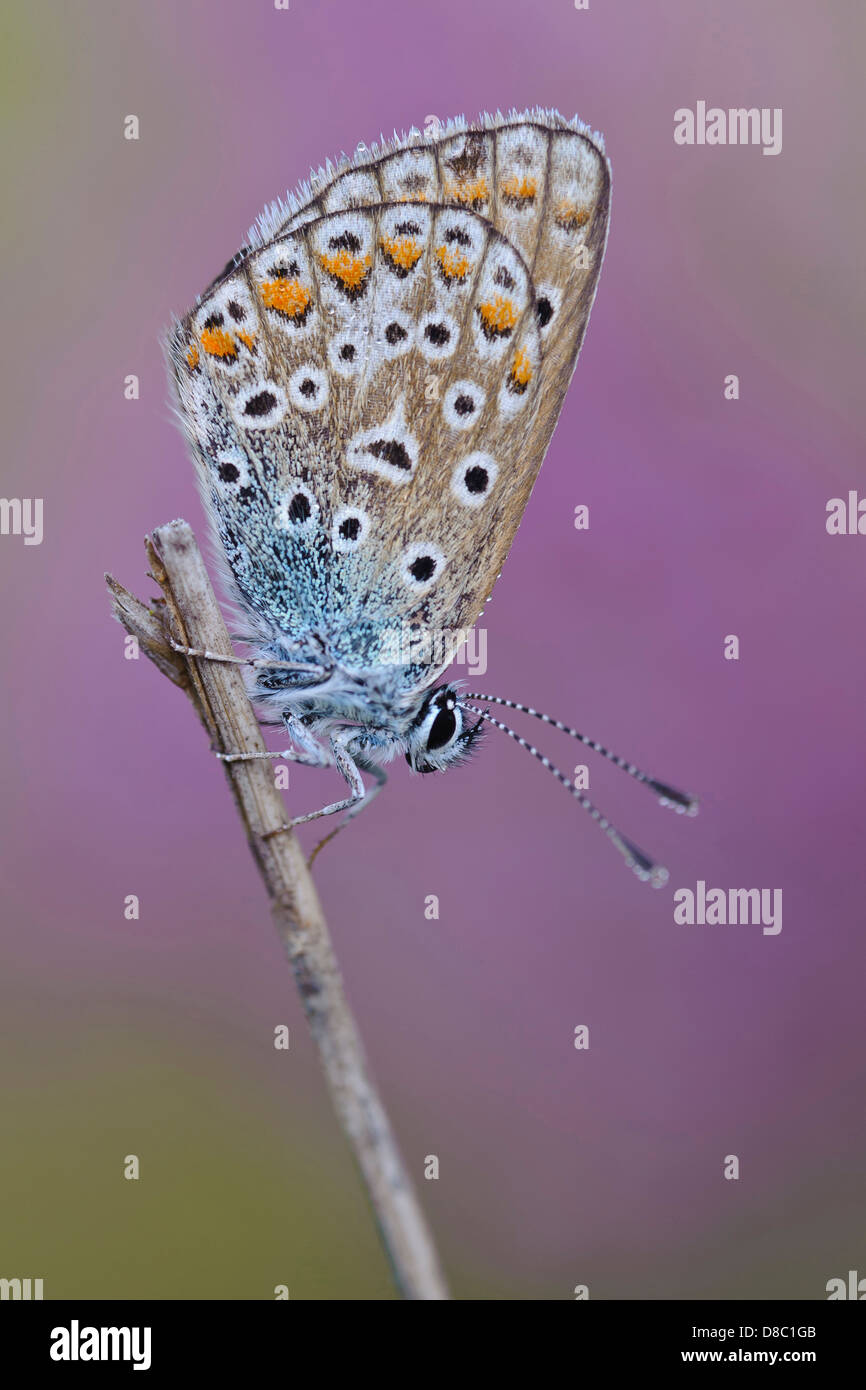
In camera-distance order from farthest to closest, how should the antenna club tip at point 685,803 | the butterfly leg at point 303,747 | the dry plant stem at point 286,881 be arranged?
1. the butterfly leg at point 303,747
2. the antenna club tip at point 685,803
3. the dry plant stem at point 286,881

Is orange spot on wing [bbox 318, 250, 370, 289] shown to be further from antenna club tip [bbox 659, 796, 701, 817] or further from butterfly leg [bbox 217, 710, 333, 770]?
antenna club tip [bbox 659, 796, 701, 817]

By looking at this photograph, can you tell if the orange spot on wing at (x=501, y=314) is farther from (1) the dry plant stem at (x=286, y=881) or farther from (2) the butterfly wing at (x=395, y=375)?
(1) the dry plant stem at (x=286, y=881)

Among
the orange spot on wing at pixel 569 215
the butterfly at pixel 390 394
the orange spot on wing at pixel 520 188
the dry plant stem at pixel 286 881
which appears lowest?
the dry plant stem at pixel 286 881

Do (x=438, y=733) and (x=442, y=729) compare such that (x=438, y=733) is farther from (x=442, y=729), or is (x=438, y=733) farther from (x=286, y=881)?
(x=286, y=881)

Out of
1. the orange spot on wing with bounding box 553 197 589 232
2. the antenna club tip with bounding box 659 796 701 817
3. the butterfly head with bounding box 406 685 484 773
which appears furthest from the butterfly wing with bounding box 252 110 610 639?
the antenna club tip with bounding box 659 796 701 817

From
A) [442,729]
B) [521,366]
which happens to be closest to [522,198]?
[521,366]

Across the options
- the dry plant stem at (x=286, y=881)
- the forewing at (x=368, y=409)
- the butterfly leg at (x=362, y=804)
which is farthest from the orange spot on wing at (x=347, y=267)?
the butterfly leg at (x=362, y=804)
